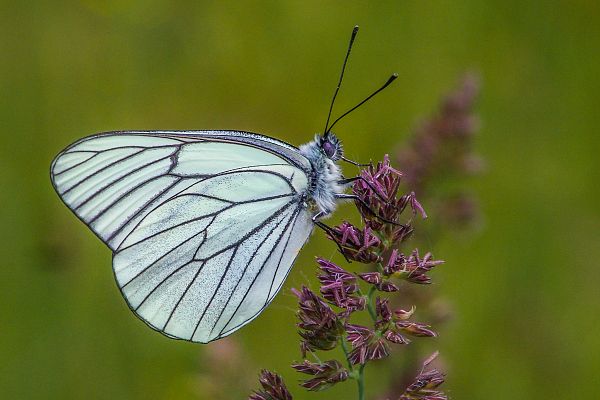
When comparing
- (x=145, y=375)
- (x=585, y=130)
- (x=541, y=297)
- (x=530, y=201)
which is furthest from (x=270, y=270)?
(x=585, y=130)

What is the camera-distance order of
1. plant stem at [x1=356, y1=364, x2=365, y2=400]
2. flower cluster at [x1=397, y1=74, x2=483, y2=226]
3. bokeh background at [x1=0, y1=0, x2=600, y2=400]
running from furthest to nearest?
bokeh background at [x1=0, y1=0, x2=600, y2=400]
flower cluster at [x1=397, y1=74, x2=483, y2=226]
plant stem at [x1=356, y1=364, x2=365, y2=400]

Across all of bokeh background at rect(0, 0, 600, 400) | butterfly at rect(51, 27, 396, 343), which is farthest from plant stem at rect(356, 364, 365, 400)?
bokeh background at rect(0, 0, 600, 400)

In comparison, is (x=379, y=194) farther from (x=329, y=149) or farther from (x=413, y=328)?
(x=329, y=149)

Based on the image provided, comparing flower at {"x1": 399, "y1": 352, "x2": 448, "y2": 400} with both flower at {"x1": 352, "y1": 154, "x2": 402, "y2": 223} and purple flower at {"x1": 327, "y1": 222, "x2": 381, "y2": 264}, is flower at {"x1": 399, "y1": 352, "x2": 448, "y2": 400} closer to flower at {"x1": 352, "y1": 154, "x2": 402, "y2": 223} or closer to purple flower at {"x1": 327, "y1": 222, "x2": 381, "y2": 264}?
purple flower at {"x1": 327, "y1": 222, "x2": 381, "y2": 264}

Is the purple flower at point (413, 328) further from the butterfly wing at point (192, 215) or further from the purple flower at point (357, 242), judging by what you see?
the butterfly wing at point (192, 215)

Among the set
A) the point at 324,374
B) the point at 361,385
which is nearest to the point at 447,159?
the point at 324,374

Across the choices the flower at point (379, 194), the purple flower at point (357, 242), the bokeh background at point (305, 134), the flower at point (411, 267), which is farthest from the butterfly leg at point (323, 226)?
the bokeh background at point (305, 134)

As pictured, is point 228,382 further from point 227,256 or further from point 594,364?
point 594,364
